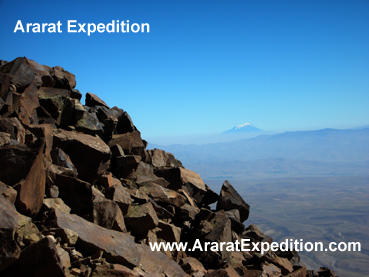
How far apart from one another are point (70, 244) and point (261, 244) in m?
15.7

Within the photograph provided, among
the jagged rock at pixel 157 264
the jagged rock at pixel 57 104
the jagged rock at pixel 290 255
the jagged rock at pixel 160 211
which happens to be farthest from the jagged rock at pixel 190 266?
the jagged rock at pixel 57 104

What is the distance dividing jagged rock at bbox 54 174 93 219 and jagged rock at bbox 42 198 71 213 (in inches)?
21.6

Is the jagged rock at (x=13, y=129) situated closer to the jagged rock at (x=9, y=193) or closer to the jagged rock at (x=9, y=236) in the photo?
the jagged rock at (x=9, y=193)

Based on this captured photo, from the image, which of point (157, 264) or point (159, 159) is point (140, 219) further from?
point (159, 159)

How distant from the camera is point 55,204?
12.3 metres

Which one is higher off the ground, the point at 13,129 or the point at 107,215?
the point at 13,129

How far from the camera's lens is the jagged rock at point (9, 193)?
958 cm

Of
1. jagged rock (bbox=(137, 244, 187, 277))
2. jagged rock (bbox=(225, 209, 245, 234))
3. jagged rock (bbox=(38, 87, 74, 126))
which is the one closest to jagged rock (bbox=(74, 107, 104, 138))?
jagged rock (bbox=(38, 87, 74, 126))

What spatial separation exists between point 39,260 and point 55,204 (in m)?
4.15

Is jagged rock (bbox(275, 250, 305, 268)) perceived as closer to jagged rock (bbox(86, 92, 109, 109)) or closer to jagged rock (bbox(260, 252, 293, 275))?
jagged rock (bbox(260, 252, 293, 275))

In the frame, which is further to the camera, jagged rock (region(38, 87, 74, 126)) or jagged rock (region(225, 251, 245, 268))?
jagged rock (region(38, 87, 74, 126))

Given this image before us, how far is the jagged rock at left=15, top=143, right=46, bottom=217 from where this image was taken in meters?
10.2

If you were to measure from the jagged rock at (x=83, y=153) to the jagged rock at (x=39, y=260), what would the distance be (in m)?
8.23

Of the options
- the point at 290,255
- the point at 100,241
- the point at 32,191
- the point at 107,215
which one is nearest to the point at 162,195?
the point at 107,215
